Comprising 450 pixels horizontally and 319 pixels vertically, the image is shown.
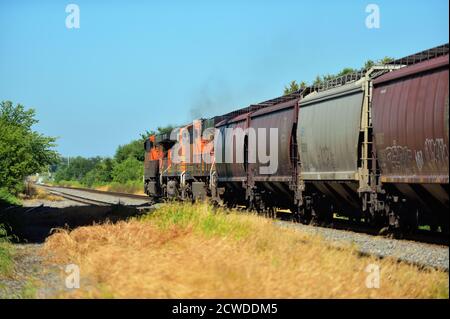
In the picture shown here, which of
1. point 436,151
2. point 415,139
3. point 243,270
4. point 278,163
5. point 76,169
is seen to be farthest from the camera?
point 76,169

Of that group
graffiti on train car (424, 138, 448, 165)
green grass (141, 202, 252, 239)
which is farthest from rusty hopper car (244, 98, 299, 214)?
graffiti on train car (424, 138, 448, 165)

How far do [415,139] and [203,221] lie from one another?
4.37 meters

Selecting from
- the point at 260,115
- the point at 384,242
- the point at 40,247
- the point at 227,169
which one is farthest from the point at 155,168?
the point at 384,242

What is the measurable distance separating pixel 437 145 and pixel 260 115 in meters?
10.5

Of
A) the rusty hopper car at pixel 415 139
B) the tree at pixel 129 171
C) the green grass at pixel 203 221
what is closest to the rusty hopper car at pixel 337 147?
the rusty hopper car at pixel 415 139

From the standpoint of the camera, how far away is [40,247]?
15.0 m

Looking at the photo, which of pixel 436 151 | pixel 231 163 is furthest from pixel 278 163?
pixel 436 151

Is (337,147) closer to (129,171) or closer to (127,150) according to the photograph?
(129,171)

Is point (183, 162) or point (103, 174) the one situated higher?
point (183, 162)

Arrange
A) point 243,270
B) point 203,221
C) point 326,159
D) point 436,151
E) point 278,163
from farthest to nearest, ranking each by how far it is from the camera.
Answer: point 278,163
point 326,159
point 203,221
point 436,151
point 243,270

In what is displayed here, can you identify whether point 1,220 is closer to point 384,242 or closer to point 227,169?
point 227,169

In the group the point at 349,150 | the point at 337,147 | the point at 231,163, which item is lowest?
the point at 231,163

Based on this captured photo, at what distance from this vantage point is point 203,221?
12797 mm
